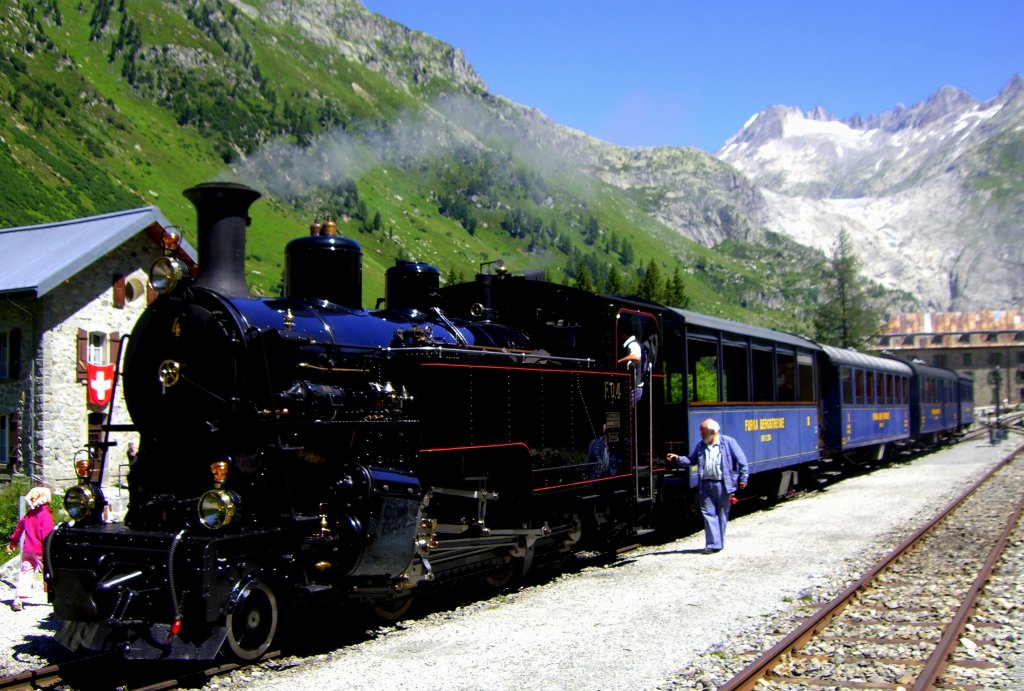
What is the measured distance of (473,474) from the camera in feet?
27.1

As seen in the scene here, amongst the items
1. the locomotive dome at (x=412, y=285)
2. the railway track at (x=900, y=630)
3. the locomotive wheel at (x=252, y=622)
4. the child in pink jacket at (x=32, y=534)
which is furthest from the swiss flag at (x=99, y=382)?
the railway track at (x=900, y=630)

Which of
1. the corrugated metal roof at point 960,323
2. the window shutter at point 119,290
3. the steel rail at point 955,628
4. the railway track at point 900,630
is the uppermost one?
the corrugated metal roof at point 960,323

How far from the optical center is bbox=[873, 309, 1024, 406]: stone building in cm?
9262

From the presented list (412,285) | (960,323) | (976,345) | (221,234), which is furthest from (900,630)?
(960,323)

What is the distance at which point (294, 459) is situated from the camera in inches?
271

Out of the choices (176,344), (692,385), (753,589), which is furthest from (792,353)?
(176,344)

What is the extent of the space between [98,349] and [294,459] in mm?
13172

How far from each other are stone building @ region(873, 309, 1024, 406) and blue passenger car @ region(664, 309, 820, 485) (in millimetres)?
77391

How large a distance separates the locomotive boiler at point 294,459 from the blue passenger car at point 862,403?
1278 centimetres

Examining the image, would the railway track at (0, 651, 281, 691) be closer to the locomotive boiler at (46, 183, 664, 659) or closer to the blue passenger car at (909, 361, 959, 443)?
the locomotive boiler at (46, 183, 664, 659)

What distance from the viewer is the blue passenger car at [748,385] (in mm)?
12672

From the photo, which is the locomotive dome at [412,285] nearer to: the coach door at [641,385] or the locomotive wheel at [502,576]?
the coach door at [641,385]

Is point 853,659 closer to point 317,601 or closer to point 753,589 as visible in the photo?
point 753,589

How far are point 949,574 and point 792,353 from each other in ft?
24.7
